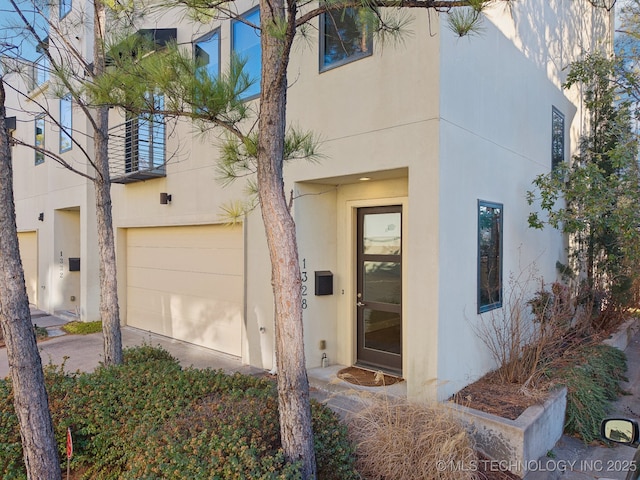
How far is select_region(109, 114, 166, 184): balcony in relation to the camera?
7.45 m

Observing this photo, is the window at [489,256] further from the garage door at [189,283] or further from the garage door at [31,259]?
the garage door at [31,259]

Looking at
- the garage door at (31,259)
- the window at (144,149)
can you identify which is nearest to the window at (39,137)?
the garage door at (31,259)

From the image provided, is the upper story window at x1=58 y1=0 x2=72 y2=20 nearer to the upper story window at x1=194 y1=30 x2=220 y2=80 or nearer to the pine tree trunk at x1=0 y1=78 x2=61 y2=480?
→ the upper story window at x1=194 y1=30 x2=220 y2=80

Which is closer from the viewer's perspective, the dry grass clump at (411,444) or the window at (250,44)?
the dry grass clump at (411,444)

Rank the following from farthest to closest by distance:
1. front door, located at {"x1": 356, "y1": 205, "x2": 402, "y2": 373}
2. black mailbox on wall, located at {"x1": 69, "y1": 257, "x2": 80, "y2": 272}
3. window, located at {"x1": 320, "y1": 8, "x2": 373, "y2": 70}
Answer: black mailbox on wall, located at {"x1": 69, "y1": 257, "x2": 80, "y2": 272}
front door, located at {"x1": 356, "y1": 205, "x2": 402, "y2": 373}
window, located at {"x1": 320, "y1": 8, "x2": 373, "y2": 70}

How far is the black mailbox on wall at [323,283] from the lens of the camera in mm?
5496

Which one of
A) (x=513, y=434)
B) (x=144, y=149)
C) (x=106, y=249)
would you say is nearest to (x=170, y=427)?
(x=106, y=249)

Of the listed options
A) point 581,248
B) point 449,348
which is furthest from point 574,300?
point 449,348

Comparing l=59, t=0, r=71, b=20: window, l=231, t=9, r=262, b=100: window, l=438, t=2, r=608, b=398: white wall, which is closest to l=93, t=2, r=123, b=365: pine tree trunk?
l=59, t=0, r=71, b=20: window

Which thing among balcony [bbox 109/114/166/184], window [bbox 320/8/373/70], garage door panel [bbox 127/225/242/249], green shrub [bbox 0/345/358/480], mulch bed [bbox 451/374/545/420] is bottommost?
mulch bed [bbox 451/374/545/420]

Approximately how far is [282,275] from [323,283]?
9.48 feet

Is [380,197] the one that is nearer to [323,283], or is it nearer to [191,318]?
[323,283]

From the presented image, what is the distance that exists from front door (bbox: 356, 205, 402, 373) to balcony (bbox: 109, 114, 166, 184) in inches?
149

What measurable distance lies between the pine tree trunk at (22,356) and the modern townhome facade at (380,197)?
126cm
